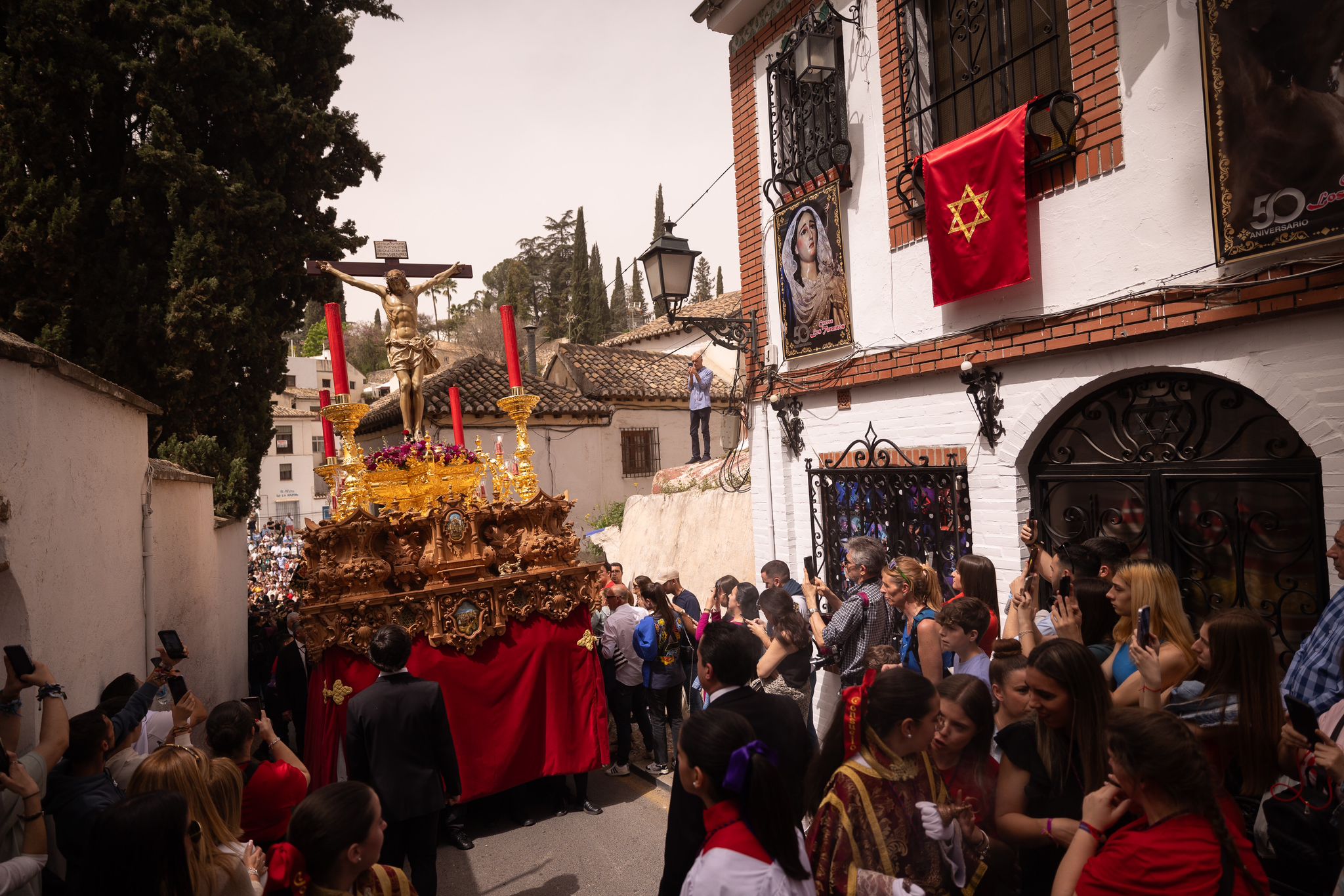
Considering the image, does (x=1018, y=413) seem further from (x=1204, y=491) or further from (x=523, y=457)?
(x=523, y=457)

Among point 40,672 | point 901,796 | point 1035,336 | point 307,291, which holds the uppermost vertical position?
point 307,291

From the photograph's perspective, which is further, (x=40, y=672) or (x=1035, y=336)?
(x=1035, y=336)

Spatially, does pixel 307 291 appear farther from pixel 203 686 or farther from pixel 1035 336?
pixel 1035 336

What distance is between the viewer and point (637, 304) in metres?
56.8

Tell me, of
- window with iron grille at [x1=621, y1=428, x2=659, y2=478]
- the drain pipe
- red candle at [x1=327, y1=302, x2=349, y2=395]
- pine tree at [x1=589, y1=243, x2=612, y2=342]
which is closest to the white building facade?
red candle at [x1=327, y1=302, x2=349, y2=395]

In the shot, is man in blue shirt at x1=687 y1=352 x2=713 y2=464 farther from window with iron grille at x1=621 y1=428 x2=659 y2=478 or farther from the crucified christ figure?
the crucified christ figure

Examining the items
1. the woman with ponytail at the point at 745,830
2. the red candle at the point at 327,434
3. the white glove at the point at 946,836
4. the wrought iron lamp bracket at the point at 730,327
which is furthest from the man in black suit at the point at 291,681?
the white glove at the point at 946,836

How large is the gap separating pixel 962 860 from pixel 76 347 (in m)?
11.6

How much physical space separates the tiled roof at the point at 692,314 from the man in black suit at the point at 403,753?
18716 mm

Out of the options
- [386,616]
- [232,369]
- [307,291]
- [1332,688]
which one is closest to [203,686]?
[386,616]

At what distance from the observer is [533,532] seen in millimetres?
6383

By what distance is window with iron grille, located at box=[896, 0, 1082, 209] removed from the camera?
5.33m

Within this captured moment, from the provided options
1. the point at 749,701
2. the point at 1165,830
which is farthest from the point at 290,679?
the point at 1165,830

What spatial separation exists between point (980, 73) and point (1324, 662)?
482 cm
